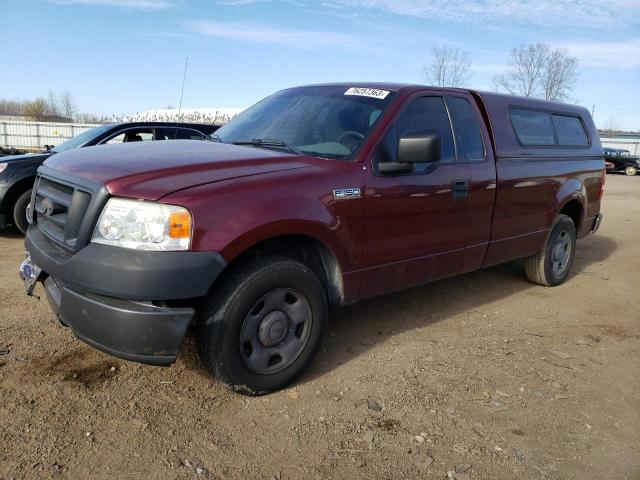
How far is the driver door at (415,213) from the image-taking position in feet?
11.7

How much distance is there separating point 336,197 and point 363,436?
4.54 feet

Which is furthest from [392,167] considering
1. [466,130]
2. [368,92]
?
[466,130]

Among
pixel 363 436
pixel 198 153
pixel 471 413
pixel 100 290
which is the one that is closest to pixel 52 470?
pixel 100 290

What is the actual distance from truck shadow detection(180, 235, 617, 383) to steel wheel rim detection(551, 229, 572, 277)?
32 cm

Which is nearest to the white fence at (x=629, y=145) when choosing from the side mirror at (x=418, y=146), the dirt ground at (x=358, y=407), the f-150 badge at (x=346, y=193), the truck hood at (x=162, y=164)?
the dirt ground at (x=358, y=407)

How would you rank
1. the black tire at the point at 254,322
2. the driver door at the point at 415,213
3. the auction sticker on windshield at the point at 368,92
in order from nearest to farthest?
the black tire at the point at 254,322 < the driver door at the point at 415,213 < the auction sticker on windshield at the point at 368,92

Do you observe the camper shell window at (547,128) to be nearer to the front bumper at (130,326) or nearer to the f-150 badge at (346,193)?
the f-150 badge at (346,193)

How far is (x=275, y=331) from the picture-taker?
3127 mm

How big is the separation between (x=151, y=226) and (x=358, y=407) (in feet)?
5.15

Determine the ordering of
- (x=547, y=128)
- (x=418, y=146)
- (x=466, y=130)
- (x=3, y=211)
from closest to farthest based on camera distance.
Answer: (x=418, y=146), (x=466, y=130), (x=547, y=128), (x=3, y=211)

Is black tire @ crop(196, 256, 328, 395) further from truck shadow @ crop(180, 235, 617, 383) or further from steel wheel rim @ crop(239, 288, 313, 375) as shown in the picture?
truck shadow @ crop(180, 235, 617, 383)

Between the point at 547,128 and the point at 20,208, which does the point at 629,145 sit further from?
the point at 20,208

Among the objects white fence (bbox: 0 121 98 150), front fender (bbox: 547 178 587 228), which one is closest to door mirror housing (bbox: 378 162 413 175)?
front fender (bbox: 547 178 587 228)

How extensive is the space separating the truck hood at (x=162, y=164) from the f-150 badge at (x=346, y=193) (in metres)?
0.26
